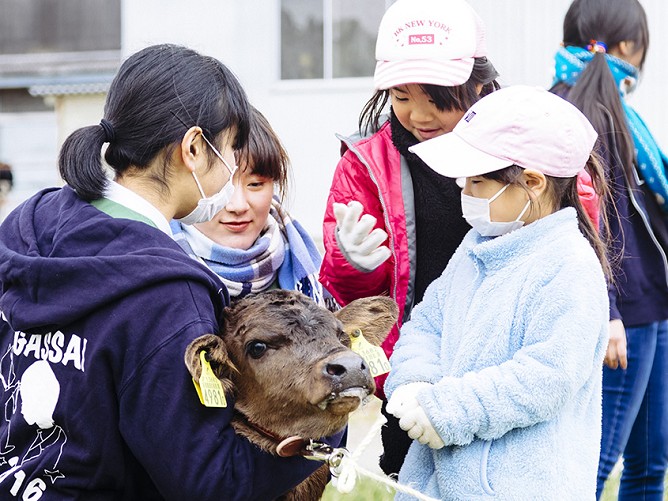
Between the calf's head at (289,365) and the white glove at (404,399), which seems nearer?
the calf's head at (289,365)

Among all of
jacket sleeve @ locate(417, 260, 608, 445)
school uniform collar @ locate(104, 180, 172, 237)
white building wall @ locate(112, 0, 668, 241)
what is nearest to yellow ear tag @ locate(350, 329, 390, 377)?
jacket sleeve @ locate(417, 260, 608, 445)

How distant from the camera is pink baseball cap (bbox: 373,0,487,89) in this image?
A: 3426 millimetres

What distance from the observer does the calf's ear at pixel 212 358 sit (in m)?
2.36

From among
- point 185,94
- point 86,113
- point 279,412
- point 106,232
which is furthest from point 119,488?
point 86,113

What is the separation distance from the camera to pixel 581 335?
8.73 ft

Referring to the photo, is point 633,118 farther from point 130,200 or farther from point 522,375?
point 130,200

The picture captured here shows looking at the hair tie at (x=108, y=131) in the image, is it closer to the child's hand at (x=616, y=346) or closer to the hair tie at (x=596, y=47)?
the child's hand at (x=616, y=346)

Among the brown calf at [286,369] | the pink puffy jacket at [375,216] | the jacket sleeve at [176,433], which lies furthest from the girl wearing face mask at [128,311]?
the pink puffy jacket at [375,216]

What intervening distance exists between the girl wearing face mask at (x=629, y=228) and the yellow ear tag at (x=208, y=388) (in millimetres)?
1933

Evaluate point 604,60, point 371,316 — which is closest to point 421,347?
point 371,316

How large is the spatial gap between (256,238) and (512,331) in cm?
132

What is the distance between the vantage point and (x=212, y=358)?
2.47 meters

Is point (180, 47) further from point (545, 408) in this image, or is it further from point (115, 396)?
point (545, 408)

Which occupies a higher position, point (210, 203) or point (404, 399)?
point (210, 203)
